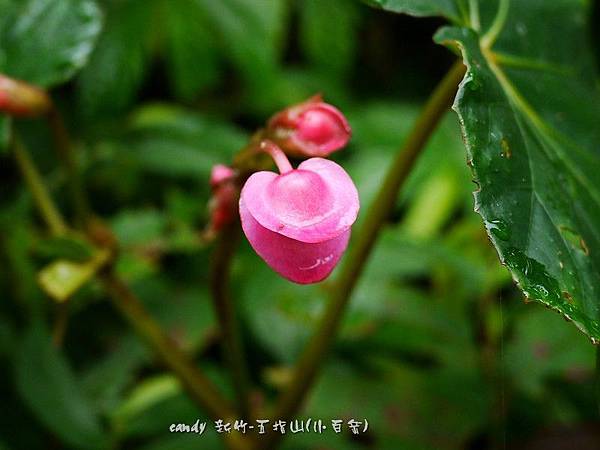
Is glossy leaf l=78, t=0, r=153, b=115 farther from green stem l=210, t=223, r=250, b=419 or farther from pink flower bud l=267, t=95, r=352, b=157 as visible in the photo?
pink flower bud l=267, t=95, r=352, b=157

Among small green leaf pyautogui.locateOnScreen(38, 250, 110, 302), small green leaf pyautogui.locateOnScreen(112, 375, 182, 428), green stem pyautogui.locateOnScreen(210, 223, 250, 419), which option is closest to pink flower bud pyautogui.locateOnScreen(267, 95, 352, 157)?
green stem pyautogui.locateOnScreen(210, 223, 250, 419)

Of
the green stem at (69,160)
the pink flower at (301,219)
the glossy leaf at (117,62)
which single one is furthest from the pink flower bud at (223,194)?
the glossy leaf at (117,62)

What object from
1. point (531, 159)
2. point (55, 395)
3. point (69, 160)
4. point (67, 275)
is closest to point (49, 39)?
point (69, 160)

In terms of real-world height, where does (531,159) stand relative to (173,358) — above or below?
above

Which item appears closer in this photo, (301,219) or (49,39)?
(301,219)

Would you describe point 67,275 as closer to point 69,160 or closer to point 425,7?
point 69,160

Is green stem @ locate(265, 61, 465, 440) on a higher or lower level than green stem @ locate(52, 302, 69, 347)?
higher

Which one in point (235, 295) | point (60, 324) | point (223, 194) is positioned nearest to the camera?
point (223, 194)

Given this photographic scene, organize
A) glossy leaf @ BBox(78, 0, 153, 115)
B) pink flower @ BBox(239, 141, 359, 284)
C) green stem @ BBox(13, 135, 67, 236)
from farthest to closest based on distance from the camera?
glossy leaf @ BBox(78, 0, 153, 115) → green stem @ BBox(13, 135, 67, 236) → pink flower @ BBox(239, 141, 359, 284)
